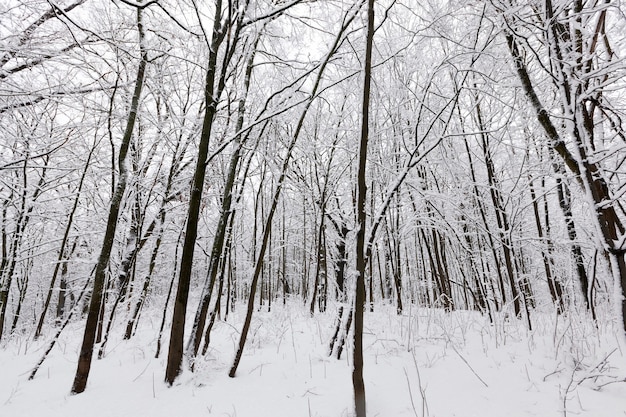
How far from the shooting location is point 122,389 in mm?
2977

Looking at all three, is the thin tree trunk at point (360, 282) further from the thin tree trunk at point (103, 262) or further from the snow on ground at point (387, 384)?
the thin tree trunk at point (103, 262)

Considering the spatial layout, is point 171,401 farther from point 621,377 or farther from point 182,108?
point 182,108

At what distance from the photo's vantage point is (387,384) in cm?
244

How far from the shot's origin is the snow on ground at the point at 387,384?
2027mm

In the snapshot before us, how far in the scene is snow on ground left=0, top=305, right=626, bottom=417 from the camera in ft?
6.65

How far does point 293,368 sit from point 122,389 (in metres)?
1.73

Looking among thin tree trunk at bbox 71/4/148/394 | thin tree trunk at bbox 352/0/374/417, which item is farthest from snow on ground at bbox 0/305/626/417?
thin tree trunk at bbox 352/0/374/417

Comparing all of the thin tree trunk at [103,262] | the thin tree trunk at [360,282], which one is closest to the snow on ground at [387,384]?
the thin tree trunk at [103,262]

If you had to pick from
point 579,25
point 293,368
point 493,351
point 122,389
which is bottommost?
point 122,389

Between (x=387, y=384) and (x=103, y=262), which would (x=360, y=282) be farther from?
(x=103, y=262)

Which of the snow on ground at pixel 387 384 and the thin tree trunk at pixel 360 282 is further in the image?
the snow on ground at pixel 387 384

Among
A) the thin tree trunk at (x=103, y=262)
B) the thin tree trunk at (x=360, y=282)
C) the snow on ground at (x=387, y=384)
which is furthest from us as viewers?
the thin tree trunk at (x=103, y=262)

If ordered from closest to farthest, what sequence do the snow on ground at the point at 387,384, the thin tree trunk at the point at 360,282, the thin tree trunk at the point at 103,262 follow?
the thin tree trunk at the point at 360,282, the snow on ground at the point at 387,384, the thin tree trunk at the point at 103,262

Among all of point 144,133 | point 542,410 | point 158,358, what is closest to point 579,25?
point 542,410
